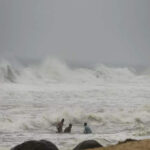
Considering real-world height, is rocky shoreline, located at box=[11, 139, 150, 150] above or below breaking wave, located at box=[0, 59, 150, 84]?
below

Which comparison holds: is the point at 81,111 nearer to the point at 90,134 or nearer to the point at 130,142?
the point at 90,134

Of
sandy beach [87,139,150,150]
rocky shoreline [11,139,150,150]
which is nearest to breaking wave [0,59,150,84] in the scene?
rocky shoreline [11,139,150,150]

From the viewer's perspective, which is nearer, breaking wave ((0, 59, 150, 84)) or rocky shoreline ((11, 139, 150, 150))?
rocky shoreline ((11, 139, 150, 150))

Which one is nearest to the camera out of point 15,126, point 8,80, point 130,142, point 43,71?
point 130,142

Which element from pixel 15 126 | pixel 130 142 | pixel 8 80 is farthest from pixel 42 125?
pixel 8 80

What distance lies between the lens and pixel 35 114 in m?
21.3

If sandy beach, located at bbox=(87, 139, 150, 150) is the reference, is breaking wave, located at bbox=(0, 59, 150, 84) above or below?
above

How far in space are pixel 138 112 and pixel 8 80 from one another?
1141 inches

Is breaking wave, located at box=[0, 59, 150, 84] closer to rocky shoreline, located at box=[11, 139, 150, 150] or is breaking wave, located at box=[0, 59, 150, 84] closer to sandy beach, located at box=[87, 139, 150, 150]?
rocky shoreline, located at box=[11, 139, 150, 150]

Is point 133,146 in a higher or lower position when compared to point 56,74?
lower

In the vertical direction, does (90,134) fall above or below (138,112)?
below

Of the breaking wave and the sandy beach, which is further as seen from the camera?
the breaking wave

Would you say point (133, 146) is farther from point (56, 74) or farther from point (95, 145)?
point (56, 74)

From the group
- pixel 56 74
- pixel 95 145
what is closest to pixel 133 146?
pixel 95 145
